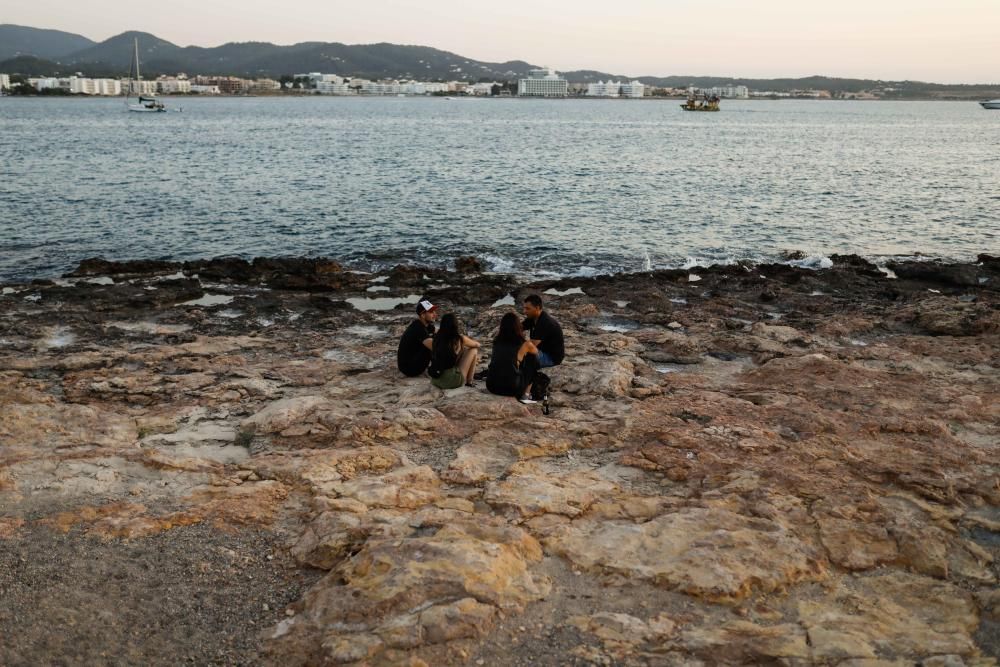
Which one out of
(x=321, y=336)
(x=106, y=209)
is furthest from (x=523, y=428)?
(x=106, y=209)

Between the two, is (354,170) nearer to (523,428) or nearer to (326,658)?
(523,428)

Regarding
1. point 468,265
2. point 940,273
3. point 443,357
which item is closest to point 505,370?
point 443,357

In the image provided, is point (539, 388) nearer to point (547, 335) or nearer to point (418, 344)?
point (547, 335)

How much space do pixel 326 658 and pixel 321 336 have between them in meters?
10.9

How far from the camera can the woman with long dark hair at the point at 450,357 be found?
11164 millimetres

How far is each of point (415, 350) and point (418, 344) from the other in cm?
12

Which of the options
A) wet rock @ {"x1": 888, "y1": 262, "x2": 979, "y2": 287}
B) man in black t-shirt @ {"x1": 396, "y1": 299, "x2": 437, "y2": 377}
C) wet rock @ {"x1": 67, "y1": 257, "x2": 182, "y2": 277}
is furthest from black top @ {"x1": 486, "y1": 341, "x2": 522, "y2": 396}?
wet rock @ {"x1": 888, "y1": 262, "x2": 979, "y2": 287}

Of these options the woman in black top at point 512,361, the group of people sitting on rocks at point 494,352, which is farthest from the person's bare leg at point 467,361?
the woman in black top at point 512,361

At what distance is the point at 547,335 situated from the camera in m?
11.8

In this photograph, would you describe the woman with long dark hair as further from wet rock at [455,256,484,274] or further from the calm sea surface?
the calm sea surface

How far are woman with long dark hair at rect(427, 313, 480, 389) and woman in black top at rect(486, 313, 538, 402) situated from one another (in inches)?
23.2

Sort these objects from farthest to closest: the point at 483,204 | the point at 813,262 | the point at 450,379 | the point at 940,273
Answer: the point at 483,204
the point at 813,262
the point at 940,273
the point at 450,379

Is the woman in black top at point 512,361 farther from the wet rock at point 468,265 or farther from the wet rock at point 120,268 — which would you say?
the wet rock at point 120,268

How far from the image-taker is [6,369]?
493 inches
